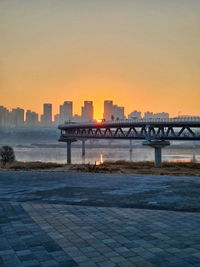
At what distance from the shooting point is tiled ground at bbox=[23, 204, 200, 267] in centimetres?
806

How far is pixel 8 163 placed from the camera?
5406 cm

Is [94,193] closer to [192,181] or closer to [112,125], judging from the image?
[192,181]

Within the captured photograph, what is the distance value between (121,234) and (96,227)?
1137 millimetres

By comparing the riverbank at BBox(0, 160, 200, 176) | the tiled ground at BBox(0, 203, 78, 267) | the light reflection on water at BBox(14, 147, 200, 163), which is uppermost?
the light reflection on water at BBox(14, 147, 200, 163)

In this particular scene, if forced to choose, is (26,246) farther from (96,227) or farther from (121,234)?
(121,234)

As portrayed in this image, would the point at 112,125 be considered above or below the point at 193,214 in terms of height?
above

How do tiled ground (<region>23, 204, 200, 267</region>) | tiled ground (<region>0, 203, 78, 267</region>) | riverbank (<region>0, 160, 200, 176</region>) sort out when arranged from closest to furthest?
tiled ground (<region>0, 203, 78, 267</region>)
tiled ground (<region>23, 204, 200, 267</region>)
riverbank (<region>0, 160, 200, 176</region>)

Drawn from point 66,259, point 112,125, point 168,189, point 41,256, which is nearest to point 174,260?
point 66,259

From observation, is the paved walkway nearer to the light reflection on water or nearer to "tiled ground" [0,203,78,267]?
"tiled ground" [0,203,78,267]

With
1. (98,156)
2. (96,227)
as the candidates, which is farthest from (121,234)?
(98,156)

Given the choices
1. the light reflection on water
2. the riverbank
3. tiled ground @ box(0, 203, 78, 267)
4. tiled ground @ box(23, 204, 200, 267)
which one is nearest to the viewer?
tiled ground @ box(0, 203, 78, 267)

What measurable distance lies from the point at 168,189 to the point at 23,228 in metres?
10.3

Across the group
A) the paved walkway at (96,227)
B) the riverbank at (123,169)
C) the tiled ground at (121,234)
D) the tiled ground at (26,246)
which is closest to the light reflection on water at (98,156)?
the riverbank at (123,169)

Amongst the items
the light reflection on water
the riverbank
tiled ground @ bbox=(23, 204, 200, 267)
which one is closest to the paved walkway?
tiled ground @ bbox=(23, 204, 200, 267)
